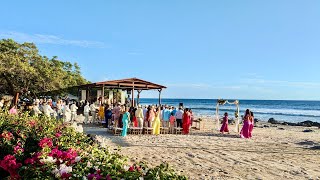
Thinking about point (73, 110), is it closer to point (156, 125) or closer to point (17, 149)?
point (156, 125)

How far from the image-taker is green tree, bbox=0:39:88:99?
2522 centimetres

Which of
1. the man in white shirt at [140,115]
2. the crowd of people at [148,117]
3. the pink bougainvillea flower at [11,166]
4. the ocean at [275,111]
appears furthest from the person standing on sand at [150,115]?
the ocean at [275,111]

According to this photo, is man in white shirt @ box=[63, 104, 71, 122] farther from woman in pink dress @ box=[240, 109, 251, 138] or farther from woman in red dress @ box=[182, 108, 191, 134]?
woman in pink dress @ box=[240, 109, 251, 138]

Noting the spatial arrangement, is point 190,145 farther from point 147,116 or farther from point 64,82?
point 64,82

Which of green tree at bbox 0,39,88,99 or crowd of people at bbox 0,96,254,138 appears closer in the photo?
crowd of people at bbox 0,96,254,138

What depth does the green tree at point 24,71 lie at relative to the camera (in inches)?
993

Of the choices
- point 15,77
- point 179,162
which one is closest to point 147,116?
point 179,162

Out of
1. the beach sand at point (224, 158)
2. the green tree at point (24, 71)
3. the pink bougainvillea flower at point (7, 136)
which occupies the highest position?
the green tree at point (24, 71)

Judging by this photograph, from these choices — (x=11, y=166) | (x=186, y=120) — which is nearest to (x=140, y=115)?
(x=186, y=120)

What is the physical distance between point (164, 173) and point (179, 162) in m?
5.94

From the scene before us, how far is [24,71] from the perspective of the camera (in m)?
25.6

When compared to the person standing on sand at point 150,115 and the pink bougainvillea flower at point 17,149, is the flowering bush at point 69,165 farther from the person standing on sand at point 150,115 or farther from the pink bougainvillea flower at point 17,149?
the person standing on sand at point 150,115

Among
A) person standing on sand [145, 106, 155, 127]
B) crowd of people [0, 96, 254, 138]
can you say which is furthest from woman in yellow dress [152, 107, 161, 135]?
person standing on sand [145, 106, 155, 127]

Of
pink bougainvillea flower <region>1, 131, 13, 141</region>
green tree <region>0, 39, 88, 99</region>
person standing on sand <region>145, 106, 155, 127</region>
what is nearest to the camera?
pink bougainvillea flower <region>1, 131, 13, 141</region>
